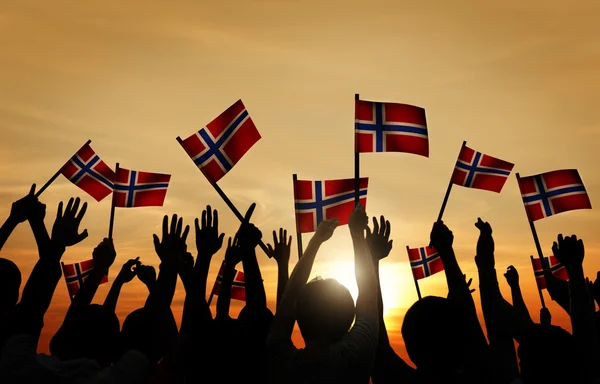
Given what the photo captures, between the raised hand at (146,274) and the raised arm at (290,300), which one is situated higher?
the raised hand at (146,274)

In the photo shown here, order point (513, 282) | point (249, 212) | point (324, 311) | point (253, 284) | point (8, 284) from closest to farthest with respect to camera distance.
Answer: point (324, 311) → point (8, 284) → point (253, 284) → point (249, 212) → point (513, 282)

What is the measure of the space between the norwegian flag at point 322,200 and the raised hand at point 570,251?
711 cm

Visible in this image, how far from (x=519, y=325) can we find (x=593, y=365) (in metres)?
0.77

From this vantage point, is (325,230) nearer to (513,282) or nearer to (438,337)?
(438,337)

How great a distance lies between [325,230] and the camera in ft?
15.9

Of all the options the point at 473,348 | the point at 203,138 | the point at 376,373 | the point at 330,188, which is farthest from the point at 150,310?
the point at 330,188

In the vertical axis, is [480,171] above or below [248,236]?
above

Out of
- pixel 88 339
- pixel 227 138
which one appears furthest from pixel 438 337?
pixel 227 138

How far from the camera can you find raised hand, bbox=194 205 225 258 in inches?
229

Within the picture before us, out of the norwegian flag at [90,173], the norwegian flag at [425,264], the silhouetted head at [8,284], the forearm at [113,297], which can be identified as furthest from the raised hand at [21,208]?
the norwegian flag at [425,264]

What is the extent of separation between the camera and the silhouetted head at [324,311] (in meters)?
4.24

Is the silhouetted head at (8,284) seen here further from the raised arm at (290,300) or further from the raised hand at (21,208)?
the raised arm at (290,300)

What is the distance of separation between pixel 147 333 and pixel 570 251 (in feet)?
12.1

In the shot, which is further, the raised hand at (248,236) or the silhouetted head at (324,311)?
the raised hand at (248,236)
